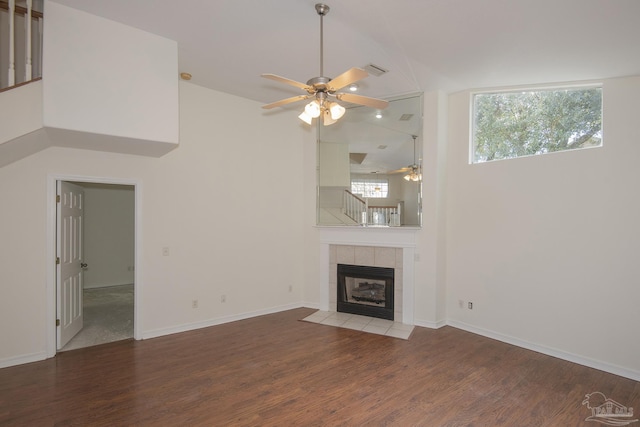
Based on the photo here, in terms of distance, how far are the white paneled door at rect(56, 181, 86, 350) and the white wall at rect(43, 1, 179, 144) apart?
1.30m

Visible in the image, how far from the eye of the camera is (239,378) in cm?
335

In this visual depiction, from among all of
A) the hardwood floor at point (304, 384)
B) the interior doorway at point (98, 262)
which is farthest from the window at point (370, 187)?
the interior doorway at point (98, 262)

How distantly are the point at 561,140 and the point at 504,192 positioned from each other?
0.85 meters

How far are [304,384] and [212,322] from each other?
2.28 metres

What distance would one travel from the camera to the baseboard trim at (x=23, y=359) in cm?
349

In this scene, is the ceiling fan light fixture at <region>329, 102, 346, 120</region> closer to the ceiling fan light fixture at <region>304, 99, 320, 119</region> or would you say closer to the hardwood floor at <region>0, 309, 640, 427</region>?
the ceiling fan light fixture at <region>304, 99, 320, 119</region>

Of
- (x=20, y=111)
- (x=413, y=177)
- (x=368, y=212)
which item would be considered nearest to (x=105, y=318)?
(x=20, y=111)

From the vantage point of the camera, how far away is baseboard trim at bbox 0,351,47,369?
3494 mm

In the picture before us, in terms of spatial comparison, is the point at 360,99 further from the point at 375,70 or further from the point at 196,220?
the point at 196,220

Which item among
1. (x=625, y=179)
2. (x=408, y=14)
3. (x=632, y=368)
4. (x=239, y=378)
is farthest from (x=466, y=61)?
(x=239, y=378)

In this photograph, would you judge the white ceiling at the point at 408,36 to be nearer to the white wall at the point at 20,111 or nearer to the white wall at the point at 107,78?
the white wall at the point at 107,78

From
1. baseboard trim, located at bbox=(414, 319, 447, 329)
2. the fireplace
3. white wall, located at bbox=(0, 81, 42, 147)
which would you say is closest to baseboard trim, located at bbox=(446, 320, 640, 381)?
baseboard trim, located at bbox=(414, 319, 447, 329)

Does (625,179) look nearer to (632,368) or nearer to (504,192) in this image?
(504,192)

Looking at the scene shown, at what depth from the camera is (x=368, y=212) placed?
5391 mm
